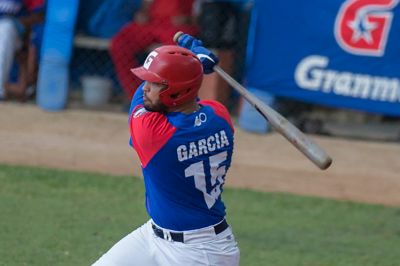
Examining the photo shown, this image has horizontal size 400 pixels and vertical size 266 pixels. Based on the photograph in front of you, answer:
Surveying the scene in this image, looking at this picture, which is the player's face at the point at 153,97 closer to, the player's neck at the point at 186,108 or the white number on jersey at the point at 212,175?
the player's neck at the point at 186,108

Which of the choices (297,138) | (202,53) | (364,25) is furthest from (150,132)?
(364,25)

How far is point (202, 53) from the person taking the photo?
15.1ft

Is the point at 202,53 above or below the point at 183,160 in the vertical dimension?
above

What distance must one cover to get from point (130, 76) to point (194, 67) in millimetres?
5325

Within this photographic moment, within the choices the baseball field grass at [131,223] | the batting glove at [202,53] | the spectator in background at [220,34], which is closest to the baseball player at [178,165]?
the batting glove at [202,53]

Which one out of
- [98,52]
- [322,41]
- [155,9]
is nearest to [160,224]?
[322,41]

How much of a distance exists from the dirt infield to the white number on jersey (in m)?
3.40

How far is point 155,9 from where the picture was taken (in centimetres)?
928

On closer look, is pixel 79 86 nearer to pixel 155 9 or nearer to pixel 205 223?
pixel 155 9

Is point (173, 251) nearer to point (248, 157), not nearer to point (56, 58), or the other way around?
point (248, 157)

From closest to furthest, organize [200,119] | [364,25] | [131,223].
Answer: [200,119]
[131,223]
[364,25]

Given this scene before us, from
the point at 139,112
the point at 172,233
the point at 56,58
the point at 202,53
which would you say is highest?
the point at 202,53

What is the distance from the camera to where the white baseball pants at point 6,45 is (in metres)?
9.01

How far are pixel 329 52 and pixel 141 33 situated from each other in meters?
1.96
